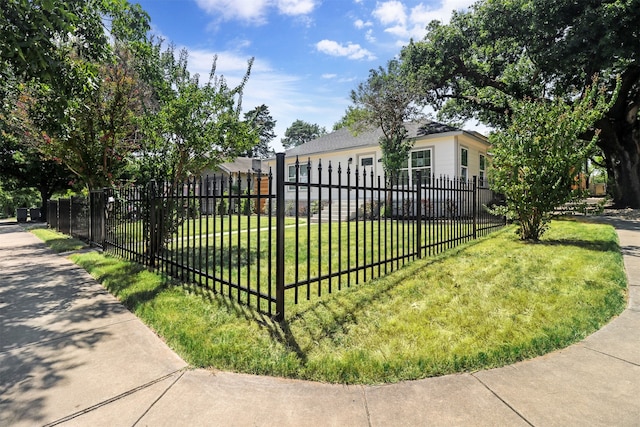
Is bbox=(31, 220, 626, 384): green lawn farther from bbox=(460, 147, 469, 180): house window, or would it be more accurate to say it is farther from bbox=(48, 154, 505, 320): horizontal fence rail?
bbox=(460, 147, 469, 180): house window

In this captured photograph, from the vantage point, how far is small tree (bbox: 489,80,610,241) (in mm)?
6621

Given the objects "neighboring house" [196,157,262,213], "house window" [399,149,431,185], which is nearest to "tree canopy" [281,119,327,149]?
"neighboring house" [196,157,262,213]

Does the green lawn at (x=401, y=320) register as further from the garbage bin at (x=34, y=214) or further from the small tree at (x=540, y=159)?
the garbage bin at (x=34, y=214)

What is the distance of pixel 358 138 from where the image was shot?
20641 millimetres

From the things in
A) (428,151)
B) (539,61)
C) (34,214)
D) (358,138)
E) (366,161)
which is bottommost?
(34,214)

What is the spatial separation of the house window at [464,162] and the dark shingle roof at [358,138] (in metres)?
1.52

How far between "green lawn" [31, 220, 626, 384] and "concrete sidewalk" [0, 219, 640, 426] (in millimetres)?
136

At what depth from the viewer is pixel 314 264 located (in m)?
5.61

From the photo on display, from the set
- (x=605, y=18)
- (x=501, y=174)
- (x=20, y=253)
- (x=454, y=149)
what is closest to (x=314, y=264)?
(x=501, y=174)

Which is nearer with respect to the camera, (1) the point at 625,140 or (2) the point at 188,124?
Answer: (2) the point at 188,124

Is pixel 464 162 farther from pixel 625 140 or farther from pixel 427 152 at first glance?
pixel 625 140

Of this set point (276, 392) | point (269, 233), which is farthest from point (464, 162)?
point (276, 392)

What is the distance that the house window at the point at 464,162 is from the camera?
16672 millimetres

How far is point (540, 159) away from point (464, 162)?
10.9m
